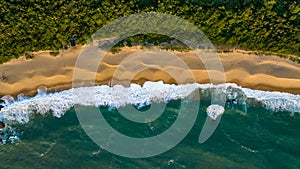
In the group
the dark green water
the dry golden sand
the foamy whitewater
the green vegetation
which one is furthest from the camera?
the foamy whitewater

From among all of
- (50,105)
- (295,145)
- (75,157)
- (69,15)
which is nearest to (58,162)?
(75,157)

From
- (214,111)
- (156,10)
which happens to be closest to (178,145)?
(214,111)

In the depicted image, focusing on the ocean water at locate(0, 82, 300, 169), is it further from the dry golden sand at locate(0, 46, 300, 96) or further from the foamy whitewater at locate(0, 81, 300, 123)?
the dry golden sand at locate(0, 46, 300, 96)

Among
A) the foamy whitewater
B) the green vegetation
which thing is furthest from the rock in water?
the green vegetation

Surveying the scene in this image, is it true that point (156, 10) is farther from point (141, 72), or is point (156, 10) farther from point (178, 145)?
point (178, 145)

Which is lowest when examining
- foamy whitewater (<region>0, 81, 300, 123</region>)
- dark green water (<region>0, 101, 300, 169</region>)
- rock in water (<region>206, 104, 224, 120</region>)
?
dark green water (<region>0, 101, 300, 169</region>)

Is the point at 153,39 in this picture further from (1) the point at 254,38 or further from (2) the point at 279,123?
(2) the point at 279,123

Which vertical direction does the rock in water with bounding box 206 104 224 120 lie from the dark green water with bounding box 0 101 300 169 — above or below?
above
